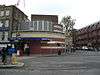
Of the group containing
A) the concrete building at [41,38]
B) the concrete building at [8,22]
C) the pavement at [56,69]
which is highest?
the concrete building at [8,22]

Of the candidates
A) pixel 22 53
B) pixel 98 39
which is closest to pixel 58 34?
pixel 22 53

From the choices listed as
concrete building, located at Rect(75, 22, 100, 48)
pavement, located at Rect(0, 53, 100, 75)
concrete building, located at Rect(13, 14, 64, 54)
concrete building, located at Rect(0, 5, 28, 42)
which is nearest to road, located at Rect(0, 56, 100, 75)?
pavement, located at Rect(0, 53, 100, 75)

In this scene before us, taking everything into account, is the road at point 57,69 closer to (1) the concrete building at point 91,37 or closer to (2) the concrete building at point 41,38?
(2) the concrete building at point 41,38

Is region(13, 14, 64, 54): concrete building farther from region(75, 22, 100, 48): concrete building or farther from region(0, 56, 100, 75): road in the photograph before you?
region(75, 22, 100, 48): concrete building

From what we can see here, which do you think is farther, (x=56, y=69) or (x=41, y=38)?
(x=41, y=38)

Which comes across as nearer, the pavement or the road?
the road

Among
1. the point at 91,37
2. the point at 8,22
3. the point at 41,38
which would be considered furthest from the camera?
the point at 91,37

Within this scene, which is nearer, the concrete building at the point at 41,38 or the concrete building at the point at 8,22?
the concrete building at the point at 41,38

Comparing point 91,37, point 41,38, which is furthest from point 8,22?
point 91,37

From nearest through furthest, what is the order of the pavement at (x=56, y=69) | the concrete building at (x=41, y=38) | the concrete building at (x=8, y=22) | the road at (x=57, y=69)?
1. the road at (x=57, y=69)
2. the pavement at (x=56, y=69)
3. the concrete building at (x=41, y=38)
4. the concrete building at (x=8, y=22)

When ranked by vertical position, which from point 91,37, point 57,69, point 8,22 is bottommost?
point 57,69

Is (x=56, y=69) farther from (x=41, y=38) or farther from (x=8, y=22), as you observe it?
(x=8, y=22)

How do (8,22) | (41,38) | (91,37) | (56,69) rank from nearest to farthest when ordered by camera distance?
(56,69), (41,38), (8,22), (91,37)

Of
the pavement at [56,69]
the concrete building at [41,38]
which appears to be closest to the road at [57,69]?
the pavement at [56,69]
